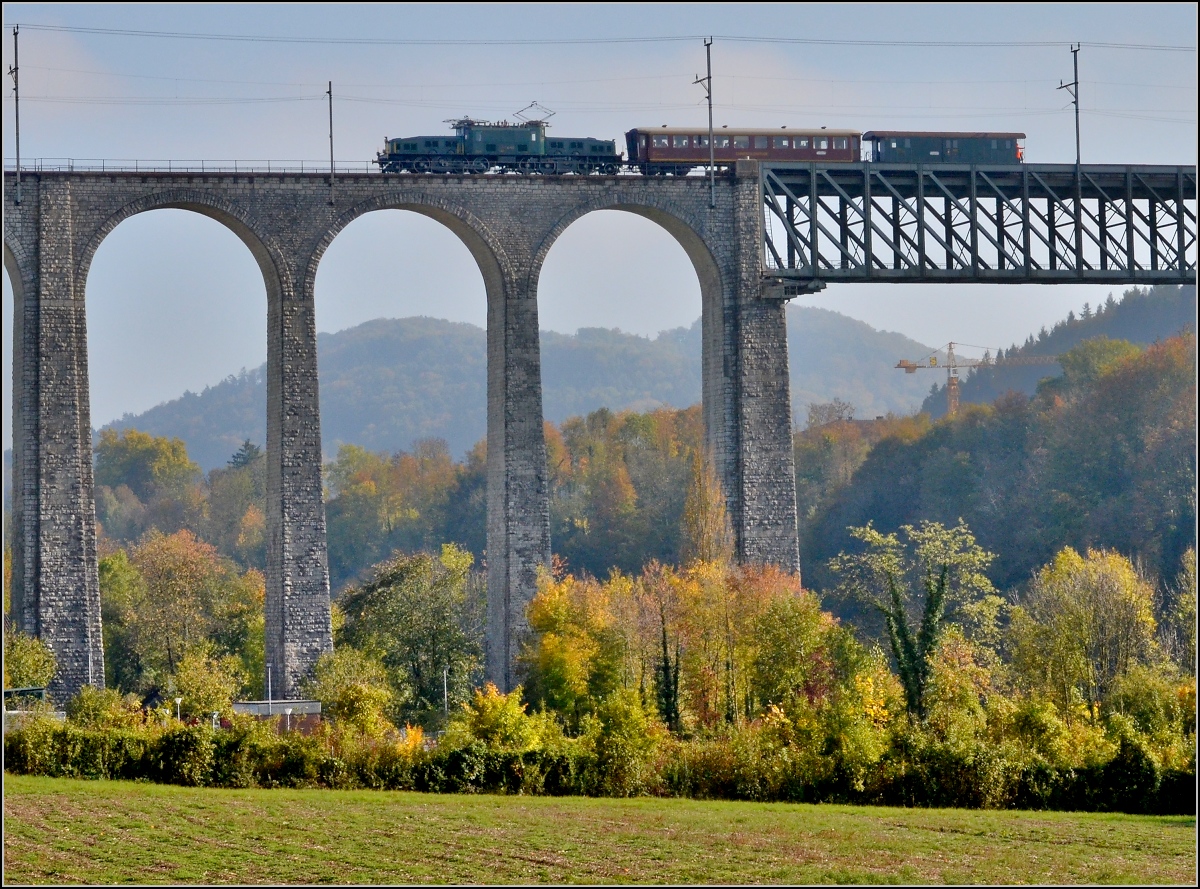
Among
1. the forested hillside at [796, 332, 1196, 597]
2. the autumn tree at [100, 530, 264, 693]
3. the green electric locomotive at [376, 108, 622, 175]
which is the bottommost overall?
the autumn tree at [100, 530, 264, 693]

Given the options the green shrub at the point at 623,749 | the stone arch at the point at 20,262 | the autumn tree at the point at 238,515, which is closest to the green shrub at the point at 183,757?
the green shrub at the point at 623,749

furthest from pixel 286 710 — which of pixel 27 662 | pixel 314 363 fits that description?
pixel 314 363

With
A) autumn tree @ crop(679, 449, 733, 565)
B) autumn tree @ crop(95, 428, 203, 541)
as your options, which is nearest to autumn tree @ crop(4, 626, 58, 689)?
autumn tree @ crop(679, 449, 733, 565)

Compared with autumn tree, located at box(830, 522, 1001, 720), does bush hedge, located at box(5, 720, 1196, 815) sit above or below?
below

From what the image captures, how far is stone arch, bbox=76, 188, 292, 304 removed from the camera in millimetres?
37812

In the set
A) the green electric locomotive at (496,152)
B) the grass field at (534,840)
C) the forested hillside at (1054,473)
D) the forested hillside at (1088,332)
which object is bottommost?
the grass field at (534,840)

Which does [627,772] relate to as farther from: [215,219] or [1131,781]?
[215,219]

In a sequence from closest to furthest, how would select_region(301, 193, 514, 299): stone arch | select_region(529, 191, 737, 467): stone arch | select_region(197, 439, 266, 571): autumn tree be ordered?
select_region(301, 193, 514, 299): stone arch < select_region(529, 191, 737, 467): stone arch < select_region(197, 439, 266, 571): autumn tree

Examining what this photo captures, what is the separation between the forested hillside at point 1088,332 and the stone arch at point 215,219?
58.9 m

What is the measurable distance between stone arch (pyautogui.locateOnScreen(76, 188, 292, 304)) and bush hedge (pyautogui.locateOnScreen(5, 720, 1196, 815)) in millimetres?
11728

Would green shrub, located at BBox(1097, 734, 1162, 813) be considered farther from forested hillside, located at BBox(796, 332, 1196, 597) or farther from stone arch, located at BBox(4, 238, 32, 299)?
forested hillside, located at BBox(796, 332, 1196, 597)

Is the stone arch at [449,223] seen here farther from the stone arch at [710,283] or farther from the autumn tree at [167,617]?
the autumn tree at [167,617]

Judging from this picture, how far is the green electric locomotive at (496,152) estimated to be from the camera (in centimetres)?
4078

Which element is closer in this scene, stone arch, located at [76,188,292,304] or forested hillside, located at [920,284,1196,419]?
stone arch, located at [76,188,292,304]
